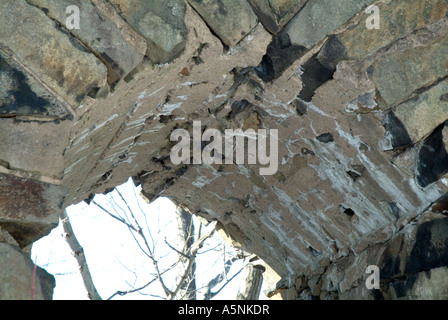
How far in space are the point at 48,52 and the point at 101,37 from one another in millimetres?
236

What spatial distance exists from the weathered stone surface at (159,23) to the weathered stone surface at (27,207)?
27.5 inches

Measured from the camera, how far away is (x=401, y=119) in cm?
269

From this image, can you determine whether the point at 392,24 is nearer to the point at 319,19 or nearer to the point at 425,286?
the point at 319,19

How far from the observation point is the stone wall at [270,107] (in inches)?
82.8

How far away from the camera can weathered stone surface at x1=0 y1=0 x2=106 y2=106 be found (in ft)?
6.72

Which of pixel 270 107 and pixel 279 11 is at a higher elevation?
pixel 279 11

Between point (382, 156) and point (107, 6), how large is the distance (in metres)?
1.44

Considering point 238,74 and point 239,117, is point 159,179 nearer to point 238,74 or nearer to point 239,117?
point 239,117

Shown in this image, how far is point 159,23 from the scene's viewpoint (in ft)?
7.85

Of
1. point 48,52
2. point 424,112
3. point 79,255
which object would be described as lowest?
point 424,112

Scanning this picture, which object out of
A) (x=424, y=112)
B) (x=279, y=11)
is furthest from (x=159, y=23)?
(x=424, y=112)

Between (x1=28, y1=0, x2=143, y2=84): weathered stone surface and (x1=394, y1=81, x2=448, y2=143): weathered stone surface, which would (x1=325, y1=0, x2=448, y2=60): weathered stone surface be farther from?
(x1=28, y1=0, x2=143, y2=84): weathered stone surface

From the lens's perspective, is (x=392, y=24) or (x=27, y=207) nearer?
(x=27, y=207)

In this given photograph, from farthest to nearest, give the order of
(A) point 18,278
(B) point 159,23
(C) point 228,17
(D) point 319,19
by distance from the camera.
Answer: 1. (D) point 319,19
2. (C) point 228,17
3. (B) point 159,23
4. (A) point 18,278
